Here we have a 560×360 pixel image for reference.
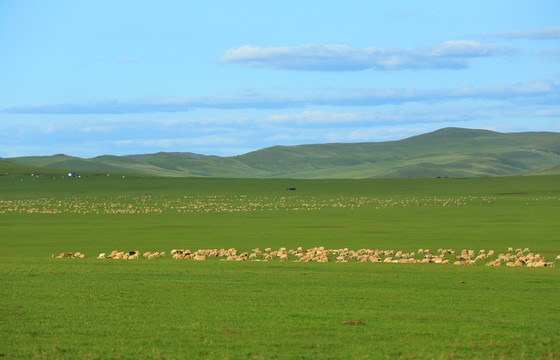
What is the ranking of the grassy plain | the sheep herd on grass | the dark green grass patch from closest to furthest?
the dark green grass patch, the grassy plain, the sheep herd on grass

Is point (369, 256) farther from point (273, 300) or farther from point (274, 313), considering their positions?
point (274, 313)

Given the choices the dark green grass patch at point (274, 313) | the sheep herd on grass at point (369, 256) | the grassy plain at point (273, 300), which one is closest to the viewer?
the dark green grass patch at point (274, 313)

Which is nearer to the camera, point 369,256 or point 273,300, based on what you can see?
point 273,300

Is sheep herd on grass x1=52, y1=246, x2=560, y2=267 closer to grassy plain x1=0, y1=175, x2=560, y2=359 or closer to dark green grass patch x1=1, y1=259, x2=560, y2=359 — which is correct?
grassy plain x1=0, y1=175, x2=560, y2=359

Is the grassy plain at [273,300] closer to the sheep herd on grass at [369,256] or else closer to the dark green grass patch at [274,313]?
the dark green grass patch at [274,313]

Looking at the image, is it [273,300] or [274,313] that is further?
[273,300]

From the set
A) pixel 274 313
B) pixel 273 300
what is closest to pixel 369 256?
pixel 273 300

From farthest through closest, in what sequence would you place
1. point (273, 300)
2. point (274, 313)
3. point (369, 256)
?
point (369, 256), point (273, 300), point (274, 313)

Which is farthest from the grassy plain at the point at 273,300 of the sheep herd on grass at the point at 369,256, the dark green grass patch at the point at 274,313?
the sheep herd on grass at the point at 369,256

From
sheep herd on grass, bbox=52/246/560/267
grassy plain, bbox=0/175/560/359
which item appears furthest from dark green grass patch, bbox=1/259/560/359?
sheep herd on grass, bbox=52/246/560/267

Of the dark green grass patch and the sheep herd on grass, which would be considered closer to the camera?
the dark green grass patch

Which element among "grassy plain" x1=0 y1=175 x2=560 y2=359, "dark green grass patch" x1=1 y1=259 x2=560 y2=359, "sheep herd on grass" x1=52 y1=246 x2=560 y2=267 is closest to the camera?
"dark green grass patch" x1=1 y1=259 x2=560 y2=359

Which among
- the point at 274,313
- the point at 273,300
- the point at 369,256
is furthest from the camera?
the point at 369,256

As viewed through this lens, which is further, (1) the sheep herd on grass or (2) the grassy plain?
(1) the sheep herd on grass
